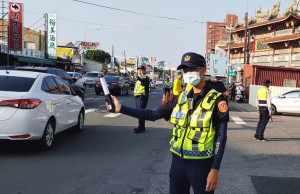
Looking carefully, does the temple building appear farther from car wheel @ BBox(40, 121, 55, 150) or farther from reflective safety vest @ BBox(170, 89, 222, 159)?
reflective safety vest @ BBox(170, 89, 222, 159)

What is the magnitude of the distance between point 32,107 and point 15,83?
85 cm

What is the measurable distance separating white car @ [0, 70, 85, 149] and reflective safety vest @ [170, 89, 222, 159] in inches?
164

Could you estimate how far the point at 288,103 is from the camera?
711 inches

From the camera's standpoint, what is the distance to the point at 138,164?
6191 mm

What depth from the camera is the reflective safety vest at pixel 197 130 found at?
2785mm

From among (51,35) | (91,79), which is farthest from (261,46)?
(51,35)

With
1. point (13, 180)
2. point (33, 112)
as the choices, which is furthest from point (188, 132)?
point (33, 112)

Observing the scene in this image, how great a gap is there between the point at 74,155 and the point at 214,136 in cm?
437

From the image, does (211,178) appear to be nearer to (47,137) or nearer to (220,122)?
(220,122)

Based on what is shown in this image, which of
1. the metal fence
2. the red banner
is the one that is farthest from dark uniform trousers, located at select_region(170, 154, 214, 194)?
the red banner

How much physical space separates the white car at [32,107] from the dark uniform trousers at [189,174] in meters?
4.13

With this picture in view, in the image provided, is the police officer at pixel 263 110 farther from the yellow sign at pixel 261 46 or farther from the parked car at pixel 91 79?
the yellow sign at pixel 261 46

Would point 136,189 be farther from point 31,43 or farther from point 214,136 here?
point 31,43

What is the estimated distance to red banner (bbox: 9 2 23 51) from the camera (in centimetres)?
3048
